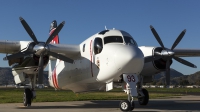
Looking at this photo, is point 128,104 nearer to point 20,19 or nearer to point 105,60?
point 105,60

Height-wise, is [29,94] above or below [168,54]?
below

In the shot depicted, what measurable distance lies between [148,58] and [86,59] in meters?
3.84

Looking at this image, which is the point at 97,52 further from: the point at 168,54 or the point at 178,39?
the point at 178,39

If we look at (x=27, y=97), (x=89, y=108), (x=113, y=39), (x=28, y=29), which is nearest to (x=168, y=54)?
(x=113, y=39)

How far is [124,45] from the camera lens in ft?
47.1

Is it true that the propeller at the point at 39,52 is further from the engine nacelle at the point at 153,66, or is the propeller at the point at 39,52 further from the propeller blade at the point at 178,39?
the propeller blade at the point at 178,39

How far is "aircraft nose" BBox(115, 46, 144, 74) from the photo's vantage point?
13.3 metres

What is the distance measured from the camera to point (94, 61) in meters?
15.5

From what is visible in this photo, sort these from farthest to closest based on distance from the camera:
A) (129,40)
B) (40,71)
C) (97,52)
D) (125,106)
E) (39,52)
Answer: (40,71), (39,52), (97,52), (129,40), (125,106)

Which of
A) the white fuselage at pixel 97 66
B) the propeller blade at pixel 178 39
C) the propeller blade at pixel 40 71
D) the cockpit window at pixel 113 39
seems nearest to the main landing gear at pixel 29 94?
the white fuselage at pixel 97 66

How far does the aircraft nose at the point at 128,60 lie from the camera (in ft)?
43.8

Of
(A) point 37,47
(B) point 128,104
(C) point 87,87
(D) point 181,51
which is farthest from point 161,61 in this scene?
(A) point 37,47

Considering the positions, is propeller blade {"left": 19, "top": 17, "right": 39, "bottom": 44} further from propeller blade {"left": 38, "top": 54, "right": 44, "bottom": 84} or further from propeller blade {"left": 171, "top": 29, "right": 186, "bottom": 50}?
propeller blade {"left": 171, "top": 29, "right": 186, "bottom": 50}

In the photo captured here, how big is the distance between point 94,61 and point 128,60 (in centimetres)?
278
